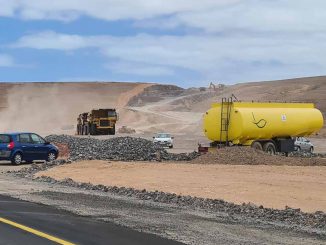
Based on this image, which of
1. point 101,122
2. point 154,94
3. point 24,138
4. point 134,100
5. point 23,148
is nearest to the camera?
point 23,148

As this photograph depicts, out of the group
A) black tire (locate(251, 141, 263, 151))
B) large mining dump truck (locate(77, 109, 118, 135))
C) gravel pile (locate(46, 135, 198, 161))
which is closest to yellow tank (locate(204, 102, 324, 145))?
black tire (locate(251, 141, 263, 151))

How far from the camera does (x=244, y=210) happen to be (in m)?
14.5

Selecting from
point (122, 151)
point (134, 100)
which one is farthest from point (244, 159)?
point (134, 100)

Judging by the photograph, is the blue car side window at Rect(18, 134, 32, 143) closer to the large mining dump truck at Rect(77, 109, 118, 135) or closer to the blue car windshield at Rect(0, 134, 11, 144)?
the blue car windshield at Rect(0, 134, 11, 144)

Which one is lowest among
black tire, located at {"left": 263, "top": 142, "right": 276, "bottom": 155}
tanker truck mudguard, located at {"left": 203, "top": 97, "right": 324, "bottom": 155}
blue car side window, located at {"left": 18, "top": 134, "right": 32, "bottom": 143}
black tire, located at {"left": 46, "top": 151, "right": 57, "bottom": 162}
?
black tire, located at {"left": 46, "top": 151, "right": 57, "bottom": 162}

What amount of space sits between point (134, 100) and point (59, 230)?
429 feet

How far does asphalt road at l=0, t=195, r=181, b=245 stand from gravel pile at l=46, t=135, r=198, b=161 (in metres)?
20.1

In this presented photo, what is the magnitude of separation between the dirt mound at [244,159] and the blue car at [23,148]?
25.7 feet

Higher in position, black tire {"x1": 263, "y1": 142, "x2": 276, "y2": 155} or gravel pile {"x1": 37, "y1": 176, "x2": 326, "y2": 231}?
black tire {"x1": 263, "y1": 142, "x2": 276, "y2": 155}

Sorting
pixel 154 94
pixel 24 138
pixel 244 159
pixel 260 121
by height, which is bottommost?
pixel 244 159

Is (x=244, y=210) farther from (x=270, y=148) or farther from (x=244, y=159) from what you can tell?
(x=270, y=148)

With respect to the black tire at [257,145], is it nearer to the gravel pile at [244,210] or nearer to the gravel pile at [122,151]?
the gravel pile at [122,151]

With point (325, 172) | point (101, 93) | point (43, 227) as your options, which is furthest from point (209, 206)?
point (101, 93)

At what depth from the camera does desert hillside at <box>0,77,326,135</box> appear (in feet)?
333
